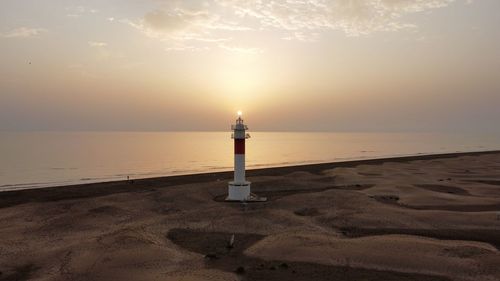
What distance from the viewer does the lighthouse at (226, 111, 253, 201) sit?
25.8 metres

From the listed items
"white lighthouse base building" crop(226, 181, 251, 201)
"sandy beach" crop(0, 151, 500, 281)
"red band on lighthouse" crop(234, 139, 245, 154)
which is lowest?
"sandy beach" crop(0, 151, 500, 281)

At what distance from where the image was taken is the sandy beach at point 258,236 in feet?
45.3

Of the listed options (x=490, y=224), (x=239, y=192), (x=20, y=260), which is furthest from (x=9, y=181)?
(x=490, y=224)

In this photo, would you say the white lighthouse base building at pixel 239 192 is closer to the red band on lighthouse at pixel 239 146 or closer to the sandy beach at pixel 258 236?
the sandy beach at pixel 258 236

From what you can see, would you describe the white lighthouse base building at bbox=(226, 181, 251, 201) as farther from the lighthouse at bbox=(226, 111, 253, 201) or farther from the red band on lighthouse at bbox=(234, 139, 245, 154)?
the red band on lighthouse at bbox=(234, 139, 245, 154)

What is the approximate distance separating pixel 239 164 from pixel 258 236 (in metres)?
8.50

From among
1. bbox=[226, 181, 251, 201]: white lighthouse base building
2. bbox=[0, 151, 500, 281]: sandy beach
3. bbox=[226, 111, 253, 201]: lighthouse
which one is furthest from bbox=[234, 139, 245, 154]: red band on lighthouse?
bbox=[0, 151, 500, 281]: sandy beach

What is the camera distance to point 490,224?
63.5 ft

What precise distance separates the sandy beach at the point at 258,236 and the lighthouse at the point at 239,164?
1.18 meters

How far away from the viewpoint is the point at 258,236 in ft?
59.3

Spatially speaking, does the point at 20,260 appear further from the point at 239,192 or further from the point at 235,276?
the point at 239,192

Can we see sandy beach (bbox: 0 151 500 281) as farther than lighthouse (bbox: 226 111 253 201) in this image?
No

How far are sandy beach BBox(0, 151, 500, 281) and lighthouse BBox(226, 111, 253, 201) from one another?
46.4 inches

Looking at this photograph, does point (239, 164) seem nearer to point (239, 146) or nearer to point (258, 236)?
point (239, 146)
